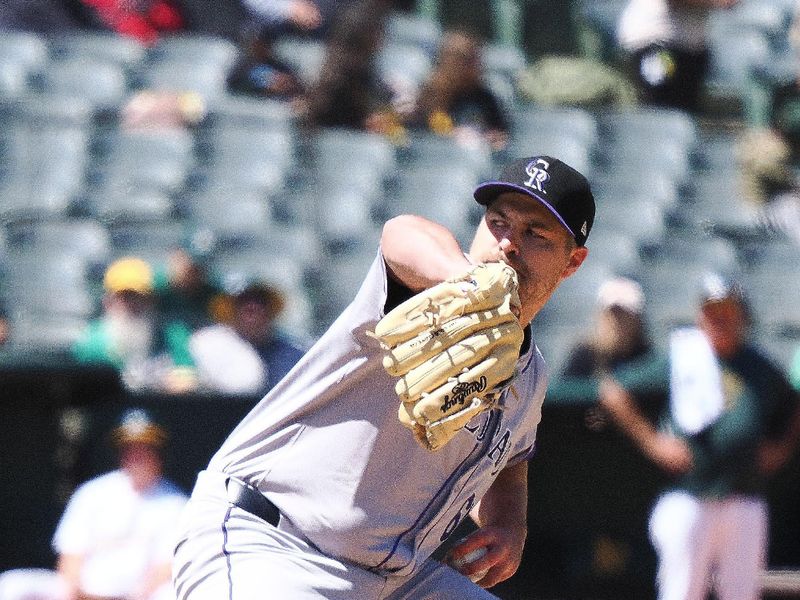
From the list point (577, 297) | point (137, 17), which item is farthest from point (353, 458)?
point (137, 17)

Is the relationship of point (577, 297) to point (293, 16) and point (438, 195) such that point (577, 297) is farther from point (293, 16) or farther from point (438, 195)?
point (293, 16)

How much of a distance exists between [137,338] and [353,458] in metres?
3.71

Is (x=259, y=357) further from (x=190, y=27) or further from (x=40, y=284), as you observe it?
(x=190, y=27)

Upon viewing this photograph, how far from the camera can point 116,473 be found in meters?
5.89

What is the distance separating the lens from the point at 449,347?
2.53 meters

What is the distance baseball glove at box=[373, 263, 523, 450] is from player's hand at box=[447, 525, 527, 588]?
749 millimetres

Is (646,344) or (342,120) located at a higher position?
(342,120)

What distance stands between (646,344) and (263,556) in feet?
13.3

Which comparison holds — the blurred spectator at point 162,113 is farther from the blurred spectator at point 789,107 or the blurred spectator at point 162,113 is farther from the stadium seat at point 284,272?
the blurred spectator at point 789,107

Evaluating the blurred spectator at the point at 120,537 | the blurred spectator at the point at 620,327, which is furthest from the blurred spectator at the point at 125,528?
the blurred spectator at the point at 620,327

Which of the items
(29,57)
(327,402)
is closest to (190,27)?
(29,57)

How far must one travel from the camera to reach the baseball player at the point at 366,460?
9.33ft

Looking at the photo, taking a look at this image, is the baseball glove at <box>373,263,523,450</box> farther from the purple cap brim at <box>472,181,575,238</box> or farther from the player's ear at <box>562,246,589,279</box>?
the player's ear at <box>562,246,589,279</box>

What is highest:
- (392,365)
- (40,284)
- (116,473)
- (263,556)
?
(392,365)
